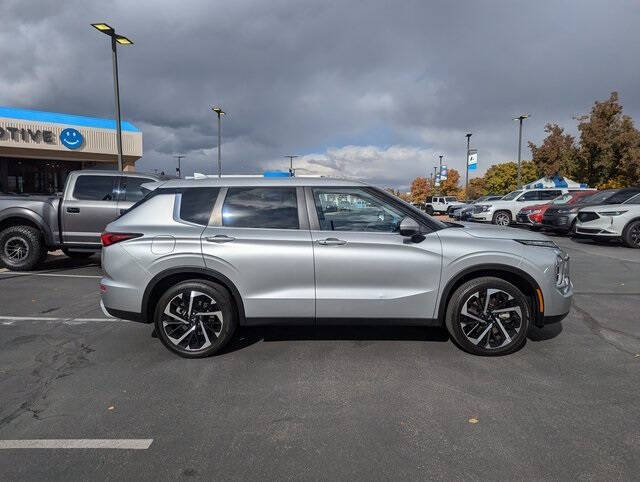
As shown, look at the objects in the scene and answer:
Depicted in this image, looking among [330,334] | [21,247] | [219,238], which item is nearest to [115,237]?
[219,238]

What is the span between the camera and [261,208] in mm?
4309

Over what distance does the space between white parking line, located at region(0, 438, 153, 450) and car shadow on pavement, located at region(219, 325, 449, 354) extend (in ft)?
5.64

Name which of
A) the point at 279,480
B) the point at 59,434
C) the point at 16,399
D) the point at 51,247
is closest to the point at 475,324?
the point at 279,480

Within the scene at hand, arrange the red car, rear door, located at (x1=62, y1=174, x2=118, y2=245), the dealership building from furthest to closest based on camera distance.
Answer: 1. the dealership building
2. the red car
3. rear door, located at (x1=62, y1=174, x2=118, y2=245)

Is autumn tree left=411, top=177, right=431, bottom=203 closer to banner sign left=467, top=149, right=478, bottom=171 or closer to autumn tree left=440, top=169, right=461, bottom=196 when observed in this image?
autumn tree left=440, top=169, right=461, bottom=196

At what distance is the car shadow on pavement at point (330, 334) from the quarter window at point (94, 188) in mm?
5161

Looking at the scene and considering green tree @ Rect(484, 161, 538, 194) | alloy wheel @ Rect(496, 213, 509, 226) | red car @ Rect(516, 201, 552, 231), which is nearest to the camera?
red car @ Rect(516, 201, 552, 231)

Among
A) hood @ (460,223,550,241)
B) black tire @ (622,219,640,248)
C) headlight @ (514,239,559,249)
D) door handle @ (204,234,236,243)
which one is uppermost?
hood @ (460,223,550,241)

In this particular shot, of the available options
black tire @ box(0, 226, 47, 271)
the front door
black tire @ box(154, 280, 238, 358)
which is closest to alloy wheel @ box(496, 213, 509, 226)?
the front door

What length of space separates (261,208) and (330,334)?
166 cm

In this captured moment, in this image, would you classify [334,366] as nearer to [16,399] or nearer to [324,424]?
[324,424]

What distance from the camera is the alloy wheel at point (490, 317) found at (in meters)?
4.17

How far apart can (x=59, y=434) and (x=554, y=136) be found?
4042 centimetres

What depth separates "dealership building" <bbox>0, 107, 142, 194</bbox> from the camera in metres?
24.6
